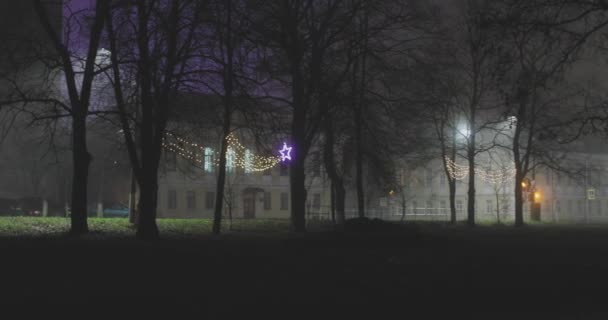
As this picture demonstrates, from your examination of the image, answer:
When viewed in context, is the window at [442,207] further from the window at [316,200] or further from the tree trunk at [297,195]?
the tree trunk at [297,195]

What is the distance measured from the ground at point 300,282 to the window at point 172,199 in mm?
49556

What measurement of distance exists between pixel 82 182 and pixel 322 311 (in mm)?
14110

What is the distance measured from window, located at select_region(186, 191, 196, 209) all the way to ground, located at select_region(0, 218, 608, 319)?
165 feet

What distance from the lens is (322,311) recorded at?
396 inches

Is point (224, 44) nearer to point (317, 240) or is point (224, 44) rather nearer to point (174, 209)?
point (317, 240)

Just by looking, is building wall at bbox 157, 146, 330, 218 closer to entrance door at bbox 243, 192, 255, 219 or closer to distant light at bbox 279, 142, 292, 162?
entrance door at bbox 243, 192, 255, 219

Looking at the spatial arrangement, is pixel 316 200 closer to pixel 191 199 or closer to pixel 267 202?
pixel 267 202

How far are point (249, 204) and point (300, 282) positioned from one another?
2340 inches

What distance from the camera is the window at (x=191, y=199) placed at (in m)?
66.4

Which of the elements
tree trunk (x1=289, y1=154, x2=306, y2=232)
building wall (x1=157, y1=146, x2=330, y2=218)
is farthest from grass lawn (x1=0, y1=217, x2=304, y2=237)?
building wall (x1=157, y1=146, x2=330, y2=218)

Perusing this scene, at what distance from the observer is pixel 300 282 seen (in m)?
11.6

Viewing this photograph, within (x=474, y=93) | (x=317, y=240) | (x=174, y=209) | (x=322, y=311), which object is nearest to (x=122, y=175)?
(x=174, y=209)

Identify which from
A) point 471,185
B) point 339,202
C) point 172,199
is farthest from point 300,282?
point 172,199

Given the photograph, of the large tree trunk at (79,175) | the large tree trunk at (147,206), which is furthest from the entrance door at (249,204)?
the large tree trunk at (147,206)
